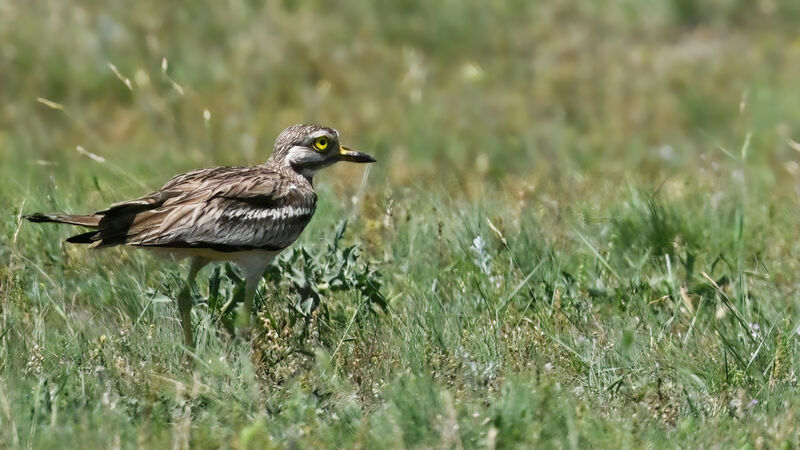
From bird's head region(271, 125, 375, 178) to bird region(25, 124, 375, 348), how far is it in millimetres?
142

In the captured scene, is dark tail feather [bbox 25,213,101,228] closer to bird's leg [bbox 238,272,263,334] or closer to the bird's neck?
bird's leg [bbox 238,272,263,334]

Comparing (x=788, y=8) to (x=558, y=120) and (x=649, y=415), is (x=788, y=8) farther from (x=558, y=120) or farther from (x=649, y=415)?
(x=649, y=415)

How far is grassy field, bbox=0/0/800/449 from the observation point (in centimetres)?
504

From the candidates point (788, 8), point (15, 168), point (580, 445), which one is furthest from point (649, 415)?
point (788, 8)

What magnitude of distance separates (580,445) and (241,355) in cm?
143

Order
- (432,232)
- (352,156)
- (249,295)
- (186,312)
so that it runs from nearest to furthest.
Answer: (186,312) → (249,295) → (352,156) → (432,232)

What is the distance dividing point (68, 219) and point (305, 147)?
1350mm

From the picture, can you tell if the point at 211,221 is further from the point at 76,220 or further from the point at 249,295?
the point at 76,220

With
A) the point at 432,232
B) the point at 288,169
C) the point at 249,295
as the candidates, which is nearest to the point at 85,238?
the point at 249,295

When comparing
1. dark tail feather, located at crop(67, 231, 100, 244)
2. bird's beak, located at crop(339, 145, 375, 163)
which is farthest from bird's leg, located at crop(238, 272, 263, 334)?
bird's beak, located at crop(339, 145, 375, 163)

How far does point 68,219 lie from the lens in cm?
572

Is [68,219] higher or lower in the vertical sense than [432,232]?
higher

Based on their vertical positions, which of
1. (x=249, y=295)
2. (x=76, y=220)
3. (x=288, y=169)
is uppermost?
(x=76, y=220)

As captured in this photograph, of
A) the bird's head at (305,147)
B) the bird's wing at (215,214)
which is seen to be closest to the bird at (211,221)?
the bird's wing at (215,214)
